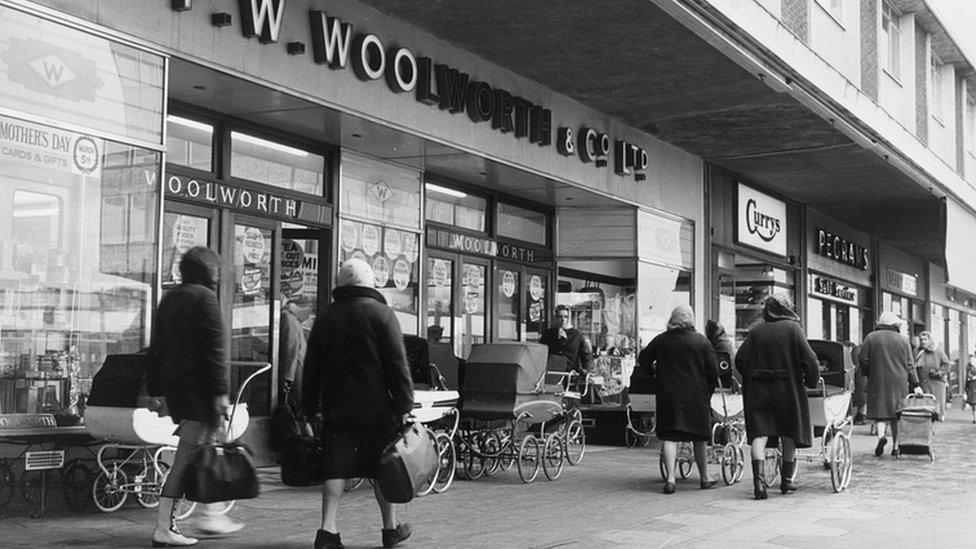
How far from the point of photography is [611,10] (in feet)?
40.1

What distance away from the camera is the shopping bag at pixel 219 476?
6703 mm

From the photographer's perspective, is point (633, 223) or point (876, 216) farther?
point (876, 216)

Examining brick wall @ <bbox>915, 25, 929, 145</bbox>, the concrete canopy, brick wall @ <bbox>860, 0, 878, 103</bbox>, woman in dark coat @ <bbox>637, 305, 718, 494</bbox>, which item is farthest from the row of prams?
brick wall @ <bbox>915, 25, 929, 145</bbox>

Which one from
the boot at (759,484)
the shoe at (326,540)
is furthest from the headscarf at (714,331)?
the shoe at (326,540)

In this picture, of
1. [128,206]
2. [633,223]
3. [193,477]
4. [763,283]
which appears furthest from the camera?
[763,283]

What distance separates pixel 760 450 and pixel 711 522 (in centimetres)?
196

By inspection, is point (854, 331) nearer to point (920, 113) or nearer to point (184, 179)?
point (920, 113)

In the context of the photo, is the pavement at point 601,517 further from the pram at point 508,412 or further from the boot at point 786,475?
the pram at point 508,412

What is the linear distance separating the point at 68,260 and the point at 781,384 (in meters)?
6.54

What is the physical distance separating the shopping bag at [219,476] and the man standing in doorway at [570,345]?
371 inches

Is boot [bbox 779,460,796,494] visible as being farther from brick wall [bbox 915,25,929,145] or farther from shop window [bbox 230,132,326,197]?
brick wall [bbox 915,25,929,145]

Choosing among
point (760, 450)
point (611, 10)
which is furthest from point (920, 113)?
point (760, 450)

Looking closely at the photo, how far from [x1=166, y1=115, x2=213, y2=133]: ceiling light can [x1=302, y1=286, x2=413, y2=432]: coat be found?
4.89 m

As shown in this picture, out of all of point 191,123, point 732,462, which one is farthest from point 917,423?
point 191,123
